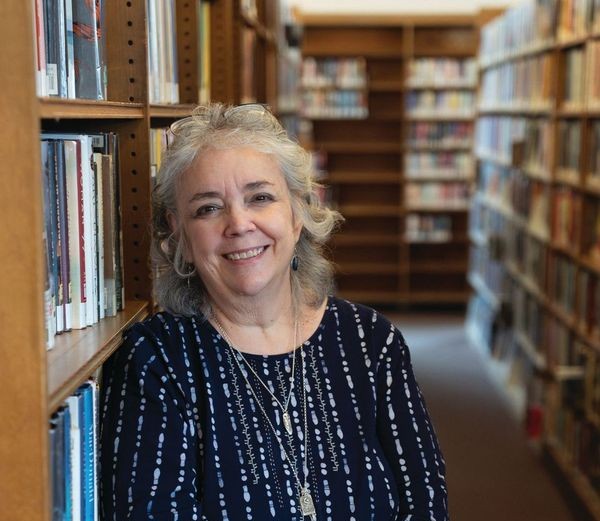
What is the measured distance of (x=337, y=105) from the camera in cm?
859

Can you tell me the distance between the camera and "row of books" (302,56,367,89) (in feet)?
28.1

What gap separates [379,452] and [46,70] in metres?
0.89

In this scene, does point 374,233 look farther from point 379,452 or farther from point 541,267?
point 379,452

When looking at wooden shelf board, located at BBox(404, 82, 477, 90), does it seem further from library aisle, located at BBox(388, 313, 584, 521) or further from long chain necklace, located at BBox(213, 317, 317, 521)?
long chain necklace, located at BBox(213, 317, 317, 521)

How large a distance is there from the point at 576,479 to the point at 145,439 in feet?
9.98

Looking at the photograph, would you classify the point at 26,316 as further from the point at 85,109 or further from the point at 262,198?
the point at 262,198

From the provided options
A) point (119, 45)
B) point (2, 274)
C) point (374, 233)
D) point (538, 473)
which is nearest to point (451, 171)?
point (374, 233)

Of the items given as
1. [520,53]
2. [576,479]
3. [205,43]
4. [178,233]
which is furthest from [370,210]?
[178,233]

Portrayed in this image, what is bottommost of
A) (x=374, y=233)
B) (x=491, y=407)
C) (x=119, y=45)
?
(x=491, y=407)

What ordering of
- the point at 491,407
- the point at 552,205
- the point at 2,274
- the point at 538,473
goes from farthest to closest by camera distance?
the point at 491,407
the point at 552,205
the point at 538,473
the point at 2,274

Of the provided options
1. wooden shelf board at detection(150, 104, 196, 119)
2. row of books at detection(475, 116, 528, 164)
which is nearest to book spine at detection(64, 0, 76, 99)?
wooden shelf board at detection(150, 104, 196, 119)

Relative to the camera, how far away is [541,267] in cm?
505

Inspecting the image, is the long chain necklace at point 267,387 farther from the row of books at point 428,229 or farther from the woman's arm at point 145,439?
the row of books at point 428,229

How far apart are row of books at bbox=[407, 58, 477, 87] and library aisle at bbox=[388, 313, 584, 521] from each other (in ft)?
8.04
